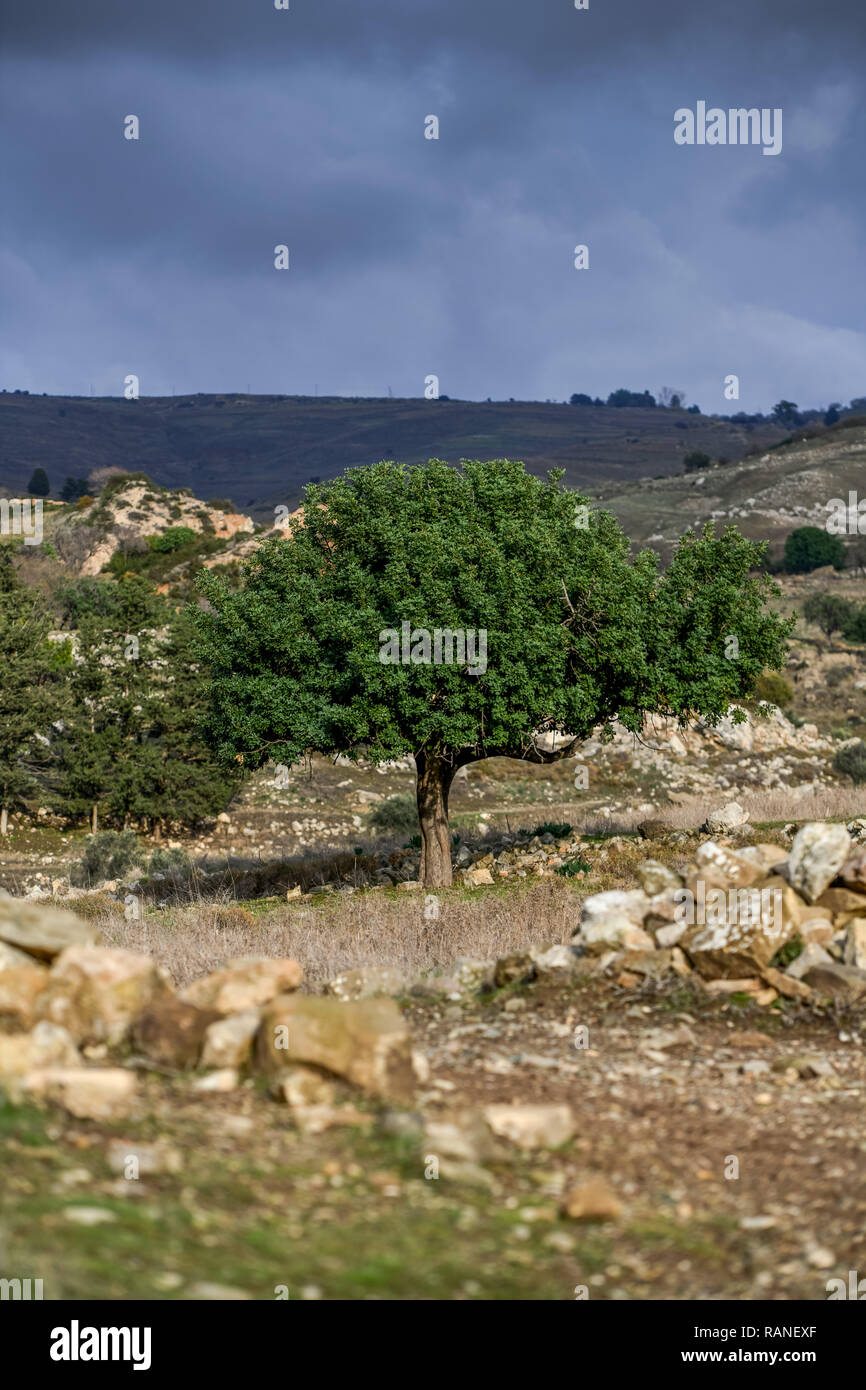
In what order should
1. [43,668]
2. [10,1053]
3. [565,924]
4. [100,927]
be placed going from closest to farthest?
1. [10,1053]
2. [565,924]
3. [100,927]
4. [43,668]

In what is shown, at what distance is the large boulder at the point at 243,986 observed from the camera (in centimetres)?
782

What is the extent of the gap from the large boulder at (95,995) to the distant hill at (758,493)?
74165 mm

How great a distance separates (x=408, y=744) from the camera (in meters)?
18.3

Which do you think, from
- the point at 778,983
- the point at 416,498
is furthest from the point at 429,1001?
the point at 416,498

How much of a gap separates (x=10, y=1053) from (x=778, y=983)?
5984mm

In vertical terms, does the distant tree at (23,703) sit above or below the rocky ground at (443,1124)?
above

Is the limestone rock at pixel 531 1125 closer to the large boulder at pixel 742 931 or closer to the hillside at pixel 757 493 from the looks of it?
the large boulder at pixel 742 931

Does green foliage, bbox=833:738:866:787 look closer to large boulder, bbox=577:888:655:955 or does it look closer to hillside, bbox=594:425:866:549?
large boulder, bbox=577:888:655:955

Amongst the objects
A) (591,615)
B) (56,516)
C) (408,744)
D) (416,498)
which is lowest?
(408,744)

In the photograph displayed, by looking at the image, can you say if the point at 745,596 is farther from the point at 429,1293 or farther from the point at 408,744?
the point at 429,1293

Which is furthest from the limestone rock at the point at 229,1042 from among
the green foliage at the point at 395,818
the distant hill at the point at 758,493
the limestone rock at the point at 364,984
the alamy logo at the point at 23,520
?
the distant hill at the point at 758,493

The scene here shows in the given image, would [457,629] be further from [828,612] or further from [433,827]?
[828,612]
